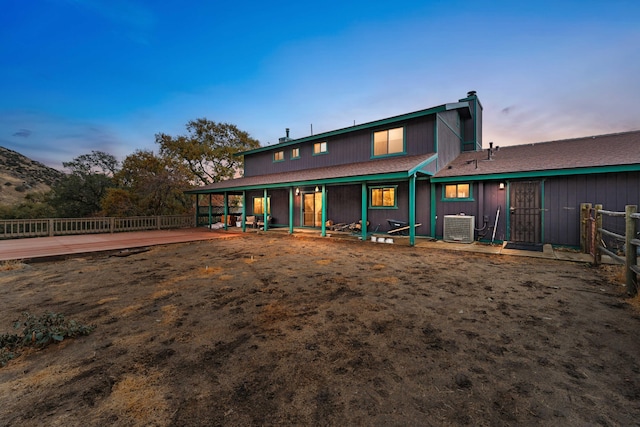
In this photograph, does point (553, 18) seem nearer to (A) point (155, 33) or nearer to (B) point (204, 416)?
(B) point (204, 416)

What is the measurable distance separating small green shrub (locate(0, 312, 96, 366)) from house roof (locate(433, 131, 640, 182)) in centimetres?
1073

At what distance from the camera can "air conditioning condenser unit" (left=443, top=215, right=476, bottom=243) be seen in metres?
8.98

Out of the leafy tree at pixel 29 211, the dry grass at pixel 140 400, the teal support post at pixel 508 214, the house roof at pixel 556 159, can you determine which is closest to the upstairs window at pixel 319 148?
the house roof at pixel 556 159

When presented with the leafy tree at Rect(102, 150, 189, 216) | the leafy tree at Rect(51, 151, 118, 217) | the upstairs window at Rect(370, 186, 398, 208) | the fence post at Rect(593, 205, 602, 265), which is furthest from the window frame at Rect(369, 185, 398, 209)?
the leafy tree at Rect(51, 151, 118, 217)

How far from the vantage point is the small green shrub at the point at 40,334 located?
100 inches

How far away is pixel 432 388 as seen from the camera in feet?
6.25

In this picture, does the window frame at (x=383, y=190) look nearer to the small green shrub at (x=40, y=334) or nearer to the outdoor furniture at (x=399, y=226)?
the outdoor furniture at (x=399, y=226)

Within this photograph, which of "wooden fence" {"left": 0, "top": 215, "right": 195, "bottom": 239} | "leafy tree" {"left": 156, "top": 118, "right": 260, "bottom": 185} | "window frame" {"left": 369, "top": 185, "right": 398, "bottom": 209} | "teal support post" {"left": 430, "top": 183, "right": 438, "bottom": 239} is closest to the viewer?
"teal support post" {"left": 430, "top": 183, "right": 438, "bottom": 239}

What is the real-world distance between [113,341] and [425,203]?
1071 cm

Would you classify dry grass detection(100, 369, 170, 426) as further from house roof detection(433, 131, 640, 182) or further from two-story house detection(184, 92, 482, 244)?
house roof detection(433, 131, 640, 182)

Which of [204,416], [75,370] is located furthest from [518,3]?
[75,370]

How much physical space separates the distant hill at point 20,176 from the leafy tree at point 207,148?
21.2 metres

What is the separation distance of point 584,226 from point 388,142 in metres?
7.56

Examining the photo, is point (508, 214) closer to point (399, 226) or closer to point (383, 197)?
point (399, 226)
